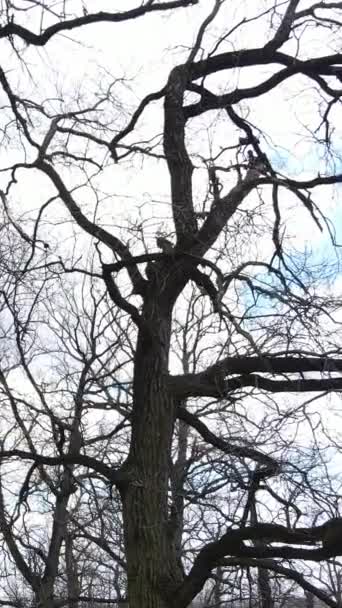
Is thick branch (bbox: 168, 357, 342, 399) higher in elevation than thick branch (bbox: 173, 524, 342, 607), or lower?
higher

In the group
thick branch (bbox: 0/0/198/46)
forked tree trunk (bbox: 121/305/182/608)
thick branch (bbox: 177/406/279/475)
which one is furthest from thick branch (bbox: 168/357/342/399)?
thick branch (bbox: 0/0/198/46)

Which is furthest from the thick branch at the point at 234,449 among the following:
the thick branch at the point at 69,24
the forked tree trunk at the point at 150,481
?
the thick branch at the point at 69,24

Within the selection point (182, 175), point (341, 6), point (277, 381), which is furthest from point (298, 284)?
point (341, 6)

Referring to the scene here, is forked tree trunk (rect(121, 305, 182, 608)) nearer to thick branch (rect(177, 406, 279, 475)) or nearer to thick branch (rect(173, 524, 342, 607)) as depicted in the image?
thick branch (rect(173, 524, 342, 607))

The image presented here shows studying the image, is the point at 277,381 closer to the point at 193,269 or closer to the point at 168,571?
the point at 193,269

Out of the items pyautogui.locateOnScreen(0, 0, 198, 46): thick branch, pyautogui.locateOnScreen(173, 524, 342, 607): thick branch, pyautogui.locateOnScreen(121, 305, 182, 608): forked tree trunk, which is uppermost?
pyautogui.locateOnScreen(0, 0, 198, 46): thick branch

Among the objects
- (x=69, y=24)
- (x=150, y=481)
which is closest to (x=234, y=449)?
(x=150, y=481)

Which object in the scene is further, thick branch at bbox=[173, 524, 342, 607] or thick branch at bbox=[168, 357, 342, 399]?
thick branch at bbox=[168, 357, 342, 399]

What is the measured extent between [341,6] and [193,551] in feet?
27.1

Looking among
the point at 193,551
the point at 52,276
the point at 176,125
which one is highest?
the point at 176,125

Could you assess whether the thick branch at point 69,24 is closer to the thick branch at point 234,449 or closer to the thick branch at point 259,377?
the thick branch at point 259,377

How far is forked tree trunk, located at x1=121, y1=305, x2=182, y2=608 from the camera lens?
6.92 metres

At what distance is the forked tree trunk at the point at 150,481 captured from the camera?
692 cm

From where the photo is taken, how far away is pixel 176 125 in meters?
8.75
